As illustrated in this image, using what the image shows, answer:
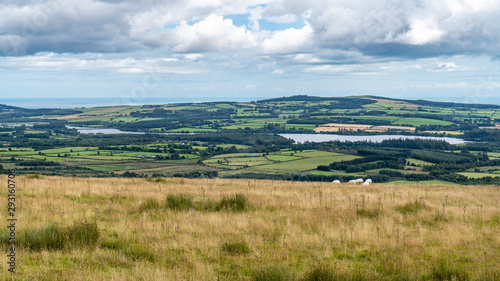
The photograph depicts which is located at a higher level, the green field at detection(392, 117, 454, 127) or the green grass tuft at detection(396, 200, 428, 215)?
the green grass tuft at detection(396, 200, 428, 215)

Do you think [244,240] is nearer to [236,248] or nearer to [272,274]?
[236,248]

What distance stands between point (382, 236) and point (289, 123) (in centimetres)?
18386

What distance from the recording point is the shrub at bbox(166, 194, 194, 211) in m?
13.8

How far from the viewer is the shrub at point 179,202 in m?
13.8

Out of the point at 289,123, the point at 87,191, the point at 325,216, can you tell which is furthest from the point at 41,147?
the point at 289,123

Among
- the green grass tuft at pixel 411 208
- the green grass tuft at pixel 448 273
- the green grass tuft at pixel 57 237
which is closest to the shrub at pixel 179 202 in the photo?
the green grass tuft at pixel 57 237

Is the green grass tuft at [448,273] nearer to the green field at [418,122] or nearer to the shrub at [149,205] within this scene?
the shrub at [149,205]

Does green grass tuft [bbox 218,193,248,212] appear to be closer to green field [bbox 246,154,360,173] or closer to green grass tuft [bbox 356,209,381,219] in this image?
green grass tuft [bbox 356,209,381,219]

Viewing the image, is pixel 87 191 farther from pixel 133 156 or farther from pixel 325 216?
pixel 133 156

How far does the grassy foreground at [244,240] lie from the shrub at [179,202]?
41 millimetres

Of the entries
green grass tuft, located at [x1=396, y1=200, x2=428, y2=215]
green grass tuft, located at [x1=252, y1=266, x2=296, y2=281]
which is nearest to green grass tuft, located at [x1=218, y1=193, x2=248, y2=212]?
green grass tuft, located at [x1=396, y1=200, x2=428, y2=215]

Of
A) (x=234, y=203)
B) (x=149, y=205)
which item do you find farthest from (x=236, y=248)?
(x=149, y=205)

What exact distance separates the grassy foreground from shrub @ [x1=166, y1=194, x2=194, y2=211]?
Answer: 4 cm

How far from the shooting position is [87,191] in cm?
1602
